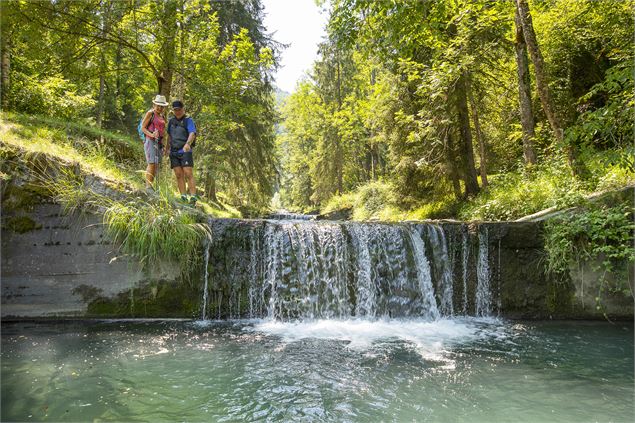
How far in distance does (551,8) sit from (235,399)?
14.8 metres

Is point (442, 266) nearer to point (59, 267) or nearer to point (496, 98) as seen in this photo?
point (59, 267)

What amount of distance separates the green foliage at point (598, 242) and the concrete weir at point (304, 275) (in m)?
0.25

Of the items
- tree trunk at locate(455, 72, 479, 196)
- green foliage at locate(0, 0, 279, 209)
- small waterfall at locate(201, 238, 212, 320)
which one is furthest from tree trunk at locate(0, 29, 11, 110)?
tree trunk at locate(455, 72, 479, 196)

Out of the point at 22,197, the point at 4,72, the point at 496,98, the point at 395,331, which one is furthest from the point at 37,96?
the point at 496,98

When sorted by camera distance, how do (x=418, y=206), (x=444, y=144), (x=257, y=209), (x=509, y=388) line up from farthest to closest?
(x=257, y=209)
(x=418, y=206)
(x=444, y=144)
(x=509, y=388)

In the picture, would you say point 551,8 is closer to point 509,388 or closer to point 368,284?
point 368,284

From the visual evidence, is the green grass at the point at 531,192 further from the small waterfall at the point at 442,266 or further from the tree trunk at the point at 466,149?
the small waterfall at the point at 442,266

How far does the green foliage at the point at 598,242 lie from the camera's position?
675cm

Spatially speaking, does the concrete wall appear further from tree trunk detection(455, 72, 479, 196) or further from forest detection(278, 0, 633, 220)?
tree trunk detection(455, 72, 479, 196)

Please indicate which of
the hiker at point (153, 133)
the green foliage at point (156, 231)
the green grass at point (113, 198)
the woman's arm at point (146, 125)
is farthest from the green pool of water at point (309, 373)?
the woman's arm at point (146, 125)

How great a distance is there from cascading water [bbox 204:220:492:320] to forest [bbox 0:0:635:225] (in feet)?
8.82

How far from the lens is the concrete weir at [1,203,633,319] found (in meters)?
6.35

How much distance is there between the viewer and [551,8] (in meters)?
12.5

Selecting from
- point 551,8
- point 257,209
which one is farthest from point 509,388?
point 257,209
